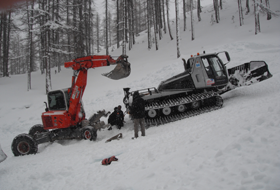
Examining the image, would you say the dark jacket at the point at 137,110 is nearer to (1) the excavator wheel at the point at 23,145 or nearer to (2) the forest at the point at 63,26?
(1) the excavator wheel at the point at 23,145

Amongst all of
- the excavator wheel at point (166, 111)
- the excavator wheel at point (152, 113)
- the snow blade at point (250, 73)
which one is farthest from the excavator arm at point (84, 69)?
the snow blade at point (250, 73)

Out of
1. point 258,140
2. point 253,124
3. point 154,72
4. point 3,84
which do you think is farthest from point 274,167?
point 3,84

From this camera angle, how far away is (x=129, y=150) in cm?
507

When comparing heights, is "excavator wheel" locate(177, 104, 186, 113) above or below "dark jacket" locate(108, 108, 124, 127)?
above

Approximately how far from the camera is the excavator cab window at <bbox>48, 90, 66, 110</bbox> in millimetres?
7699

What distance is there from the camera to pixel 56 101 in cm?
777

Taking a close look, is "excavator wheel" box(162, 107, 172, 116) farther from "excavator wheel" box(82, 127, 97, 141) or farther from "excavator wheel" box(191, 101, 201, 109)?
"excavator wheel" box(82, 127, 97, 141)

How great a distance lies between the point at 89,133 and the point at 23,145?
2.55 m

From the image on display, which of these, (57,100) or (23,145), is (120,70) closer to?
(57,100)

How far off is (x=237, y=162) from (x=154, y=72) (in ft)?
40.3

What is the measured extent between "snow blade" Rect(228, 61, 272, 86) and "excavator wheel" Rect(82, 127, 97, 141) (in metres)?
6.66

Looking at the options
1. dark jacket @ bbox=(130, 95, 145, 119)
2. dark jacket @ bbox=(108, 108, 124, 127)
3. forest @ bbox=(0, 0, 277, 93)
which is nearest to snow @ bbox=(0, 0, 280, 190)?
dark jacket @ bbox=(108, 108, 124, 127)

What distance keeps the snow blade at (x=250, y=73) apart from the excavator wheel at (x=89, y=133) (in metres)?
6.66

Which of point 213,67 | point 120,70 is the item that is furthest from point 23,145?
point 213,67
